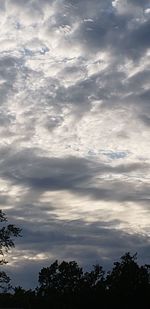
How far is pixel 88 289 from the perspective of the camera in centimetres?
10594

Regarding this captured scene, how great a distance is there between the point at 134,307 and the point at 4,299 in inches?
1001

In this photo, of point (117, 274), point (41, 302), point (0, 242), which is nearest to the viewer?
point (0, 242)

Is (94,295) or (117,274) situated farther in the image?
(117,274)

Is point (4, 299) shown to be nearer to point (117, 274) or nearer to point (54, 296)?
point (54, 296)

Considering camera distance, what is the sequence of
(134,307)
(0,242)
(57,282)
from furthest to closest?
(57,282)
(134,307)
(0,242)

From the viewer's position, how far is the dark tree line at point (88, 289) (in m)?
99.4


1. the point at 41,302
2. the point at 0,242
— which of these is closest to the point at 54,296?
the point at 41,302

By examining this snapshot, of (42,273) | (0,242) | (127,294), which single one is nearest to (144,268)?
(127,294)

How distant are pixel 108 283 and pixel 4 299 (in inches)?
835

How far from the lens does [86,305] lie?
3907 inches

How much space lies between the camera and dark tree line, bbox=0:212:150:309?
99438 mm

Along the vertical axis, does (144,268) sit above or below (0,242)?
above

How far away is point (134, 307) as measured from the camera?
97.1 meters

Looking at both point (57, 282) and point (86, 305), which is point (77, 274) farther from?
point (86, 305)
